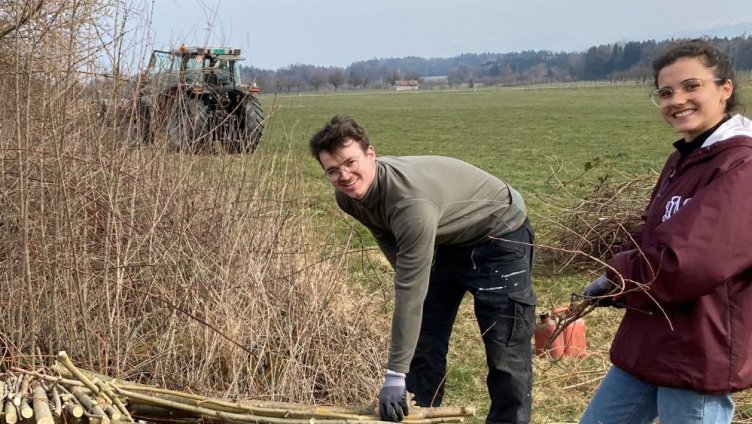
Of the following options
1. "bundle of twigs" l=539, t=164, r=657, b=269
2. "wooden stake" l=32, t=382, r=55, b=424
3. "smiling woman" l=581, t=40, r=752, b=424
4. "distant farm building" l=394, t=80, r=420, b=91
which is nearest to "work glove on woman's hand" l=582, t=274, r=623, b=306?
"smiling woman" l=581, t=40, r=752, b=424

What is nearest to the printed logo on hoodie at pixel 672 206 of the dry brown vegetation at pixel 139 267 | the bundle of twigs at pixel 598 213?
the dry brown vegetation at pixel 139 267

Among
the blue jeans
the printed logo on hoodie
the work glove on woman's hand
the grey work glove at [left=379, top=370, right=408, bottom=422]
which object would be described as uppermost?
the printed logo on hoodie

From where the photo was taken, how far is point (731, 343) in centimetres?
165

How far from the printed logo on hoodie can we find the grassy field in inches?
55.4

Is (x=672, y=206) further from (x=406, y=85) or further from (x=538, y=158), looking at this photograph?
(x=406, y=85)

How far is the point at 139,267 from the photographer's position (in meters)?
3.34

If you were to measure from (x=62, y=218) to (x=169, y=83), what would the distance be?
1.26 metres

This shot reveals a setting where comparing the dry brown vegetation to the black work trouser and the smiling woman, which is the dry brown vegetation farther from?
the smiling woman

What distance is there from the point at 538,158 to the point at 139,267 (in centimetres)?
1208

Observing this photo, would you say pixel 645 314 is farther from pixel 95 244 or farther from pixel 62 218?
pixel 95 244

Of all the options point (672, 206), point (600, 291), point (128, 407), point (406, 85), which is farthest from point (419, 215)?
point (406, 85)

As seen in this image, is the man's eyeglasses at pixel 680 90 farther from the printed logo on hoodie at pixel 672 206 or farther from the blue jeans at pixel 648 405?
the blue jeans at pixel 648 405

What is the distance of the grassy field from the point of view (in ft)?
12.3

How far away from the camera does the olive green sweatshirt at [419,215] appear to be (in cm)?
224
